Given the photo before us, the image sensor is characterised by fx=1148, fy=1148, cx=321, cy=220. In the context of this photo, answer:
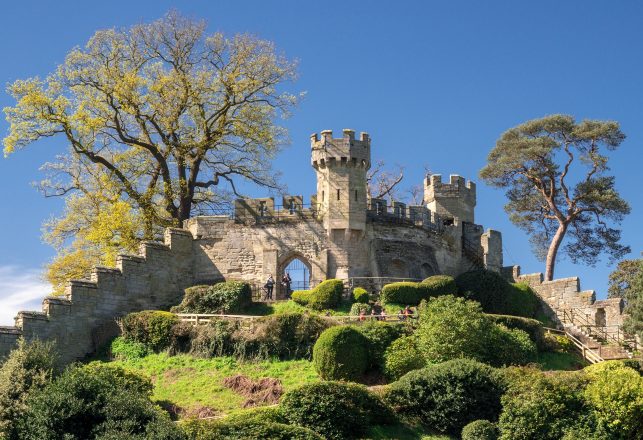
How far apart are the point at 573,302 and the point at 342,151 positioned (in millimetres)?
12513

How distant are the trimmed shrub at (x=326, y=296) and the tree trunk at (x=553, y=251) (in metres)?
13.9

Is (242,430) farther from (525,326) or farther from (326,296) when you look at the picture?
(525,326)

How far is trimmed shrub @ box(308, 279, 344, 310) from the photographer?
47.9m

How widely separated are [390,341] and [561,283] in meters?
13.6

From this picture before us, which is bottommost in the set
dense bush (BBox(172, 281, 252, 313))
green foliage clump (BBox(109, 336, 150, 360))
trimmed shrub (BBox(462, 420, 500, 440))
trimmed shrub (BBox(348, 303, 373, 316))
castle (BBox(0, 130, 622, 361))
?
trimmed shrub (BBox(462, 420, 500, 440))

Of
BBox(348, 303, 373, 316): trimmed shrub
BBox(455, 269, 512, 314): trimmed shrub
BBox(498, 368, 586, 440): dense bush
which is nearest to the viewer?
BBox(498, 368, 586, 440): dense bush

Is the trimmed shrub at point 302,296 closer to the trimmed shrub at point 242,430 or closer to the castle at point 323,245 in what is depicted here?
the castle at point 323,245

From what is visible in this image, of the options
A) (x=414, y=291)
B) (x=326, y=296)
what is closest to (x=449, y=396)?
(x=414, y=291)

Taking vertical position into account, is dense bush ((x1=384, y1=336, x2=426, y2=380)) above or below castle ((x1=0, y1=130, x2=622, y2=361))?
below

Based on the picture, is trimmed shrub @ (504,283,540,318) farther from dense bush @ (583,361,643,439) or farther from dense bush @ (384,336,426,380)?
dense bush @ (583,361,643,439)

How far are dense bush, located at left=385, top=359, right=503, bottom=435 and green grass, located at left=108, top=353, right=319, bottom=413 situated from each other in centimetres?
409

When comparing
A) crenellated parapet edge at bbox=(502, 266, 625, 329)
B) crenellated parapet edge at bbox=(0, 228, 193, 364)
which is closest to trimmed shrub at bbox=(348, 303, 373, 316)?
crenellated parapet edge at bbox=(0, 228, 193, 364)

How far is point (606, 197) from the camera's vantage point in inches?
2263

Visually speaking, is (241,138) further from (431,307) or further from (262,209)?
(431,307)
